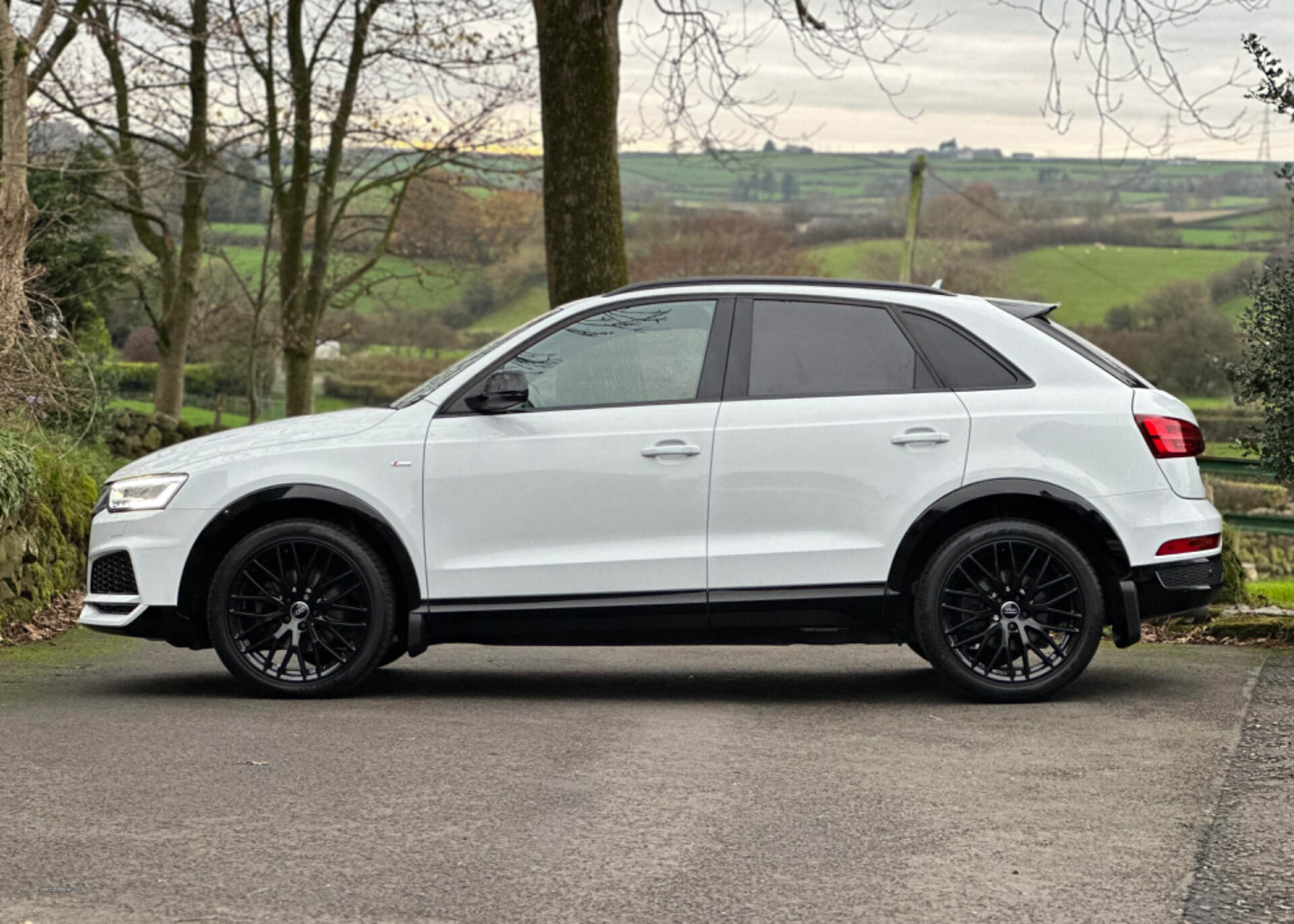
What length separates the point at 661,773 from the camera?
19.8ft

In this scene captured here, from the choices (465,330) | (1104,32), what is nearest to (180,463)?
(1104,32)

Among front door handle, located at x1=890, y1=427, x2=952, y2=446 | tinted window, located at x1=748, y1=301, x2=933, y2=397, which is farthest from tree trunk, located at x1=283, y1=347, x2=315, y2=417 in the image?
front door handle, located at x1=890, y1=427, x2=952, y2=446

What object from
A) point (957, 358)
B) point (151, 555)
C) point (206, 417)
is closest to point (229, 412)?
point (206, 417)

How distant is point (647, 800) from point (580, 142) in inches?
337

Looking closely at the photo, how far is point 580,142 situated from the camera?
13336 mm

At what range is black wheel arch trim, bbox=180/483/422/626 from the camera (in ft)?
24.4

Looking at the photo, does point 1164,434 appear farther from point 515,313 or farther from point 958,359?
point 515,313

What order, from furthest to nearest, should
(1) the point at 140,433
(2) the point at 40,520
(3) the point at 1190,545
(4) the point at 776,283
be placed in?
(1) the point at 140,433 → (2) the point at 40,520 → (4) the point at 776,283 → (3) the point at 1190,545

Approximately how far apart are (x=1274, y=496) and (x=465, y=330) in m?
57.2

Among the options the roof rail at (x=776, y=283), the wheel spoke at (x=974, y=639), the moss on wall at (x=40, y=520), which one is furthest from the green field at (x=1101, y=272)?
the wheel spoke at (x=974, y=639)

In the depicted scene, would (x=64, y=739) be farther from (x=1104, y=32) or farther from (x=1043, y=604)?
(x=1104, y=32)

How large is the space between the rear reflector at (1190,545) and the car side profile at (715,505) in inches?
0.4

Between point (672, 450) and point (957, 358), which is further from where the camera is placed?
point (957, 358)

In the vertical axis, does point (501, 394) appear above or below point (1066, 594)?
above
